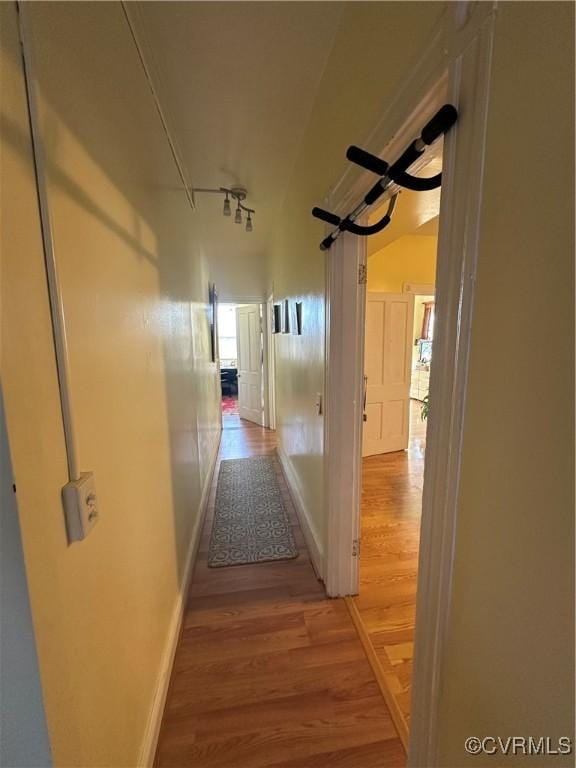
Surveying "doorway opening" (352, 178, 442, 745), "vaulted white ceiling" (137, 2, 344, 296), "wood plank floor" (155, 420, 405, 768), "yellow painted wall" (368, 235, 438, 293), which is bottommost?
"wood plank floor" (155, 420, 405, 768)

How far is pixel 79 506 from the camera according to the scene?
66 centimetres

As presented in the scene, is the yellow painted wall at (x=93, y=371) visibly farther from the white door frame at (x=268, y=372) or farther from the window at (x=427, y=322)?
the window at (x=427, y=322)

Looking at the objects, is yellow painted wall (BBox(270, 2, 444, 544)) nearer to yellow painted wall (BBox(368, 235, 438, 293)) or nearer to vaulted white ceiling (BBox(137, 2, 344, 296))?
vaulted white ceiling (BBox(137, 2, 344, 296))

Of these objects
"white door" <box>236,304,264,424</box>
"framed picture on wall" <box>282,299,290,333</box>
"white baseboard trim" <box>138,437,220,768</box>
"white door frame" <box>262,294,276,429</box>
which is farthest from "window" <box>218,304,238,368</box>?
"white baseboard trim" <box>138,437,220,768</box>

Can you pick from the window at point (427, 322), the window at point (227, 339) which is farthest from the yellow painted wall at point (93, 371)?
the window at point (227, 339)

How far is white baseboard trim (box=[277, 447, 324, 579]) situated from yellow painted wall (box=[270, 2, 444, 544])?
5 centimetres

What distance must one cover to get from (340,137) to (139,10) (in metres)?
0.83

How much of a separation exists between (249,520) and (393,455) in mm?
2104

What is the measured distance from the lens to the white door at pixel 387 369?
3617mm

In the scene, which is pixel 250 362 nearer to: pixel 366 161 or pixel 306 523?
pixel 306 523

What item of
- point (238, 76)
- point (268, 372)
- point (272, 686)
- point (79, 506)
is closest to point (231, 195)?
point (238, 76)

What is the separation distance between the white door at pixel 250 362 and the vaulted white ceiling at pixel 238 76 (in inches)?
117

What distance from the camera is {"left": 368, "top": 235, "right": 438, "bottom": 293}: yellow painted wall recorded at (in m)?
3.99

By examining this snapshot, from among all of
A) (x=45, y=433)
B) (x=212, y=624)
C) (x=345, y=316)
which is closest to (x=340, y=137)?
(x=345, y=316)
